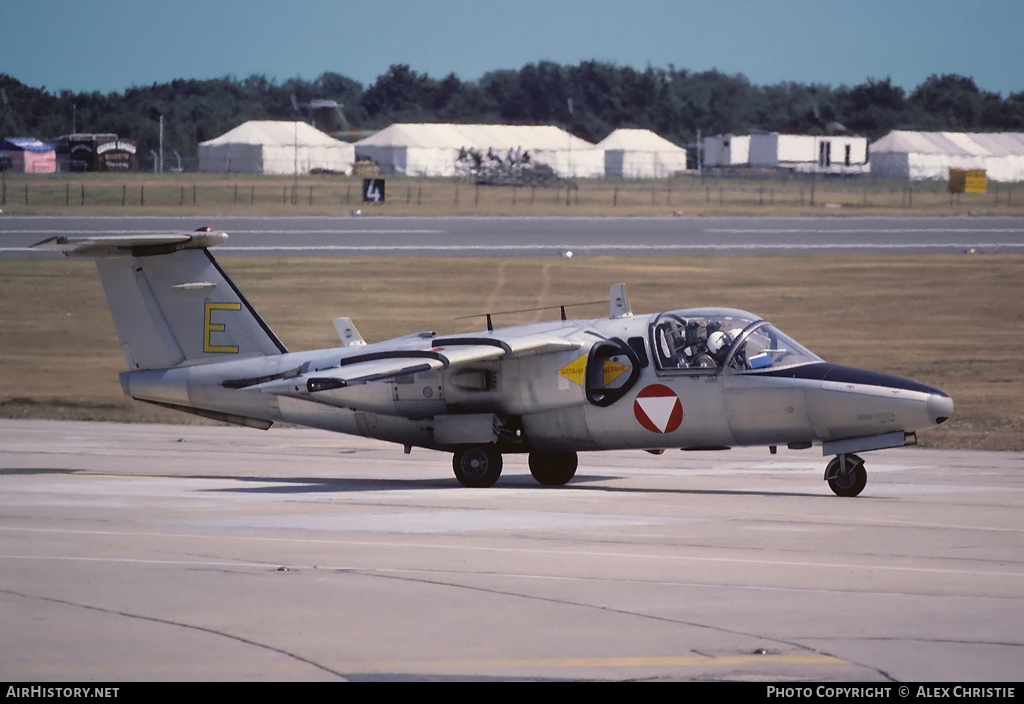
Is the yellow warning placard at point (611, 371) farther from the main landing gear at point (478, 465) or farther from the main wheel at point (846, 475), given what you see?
the main wheel at point (846, 475)

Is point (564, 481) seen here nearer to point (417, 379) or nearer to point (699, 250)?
point (417, 379)

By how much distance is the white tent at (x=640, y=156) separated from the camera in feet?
472

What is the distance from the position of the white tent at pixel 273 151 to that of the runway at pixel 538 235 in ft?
198

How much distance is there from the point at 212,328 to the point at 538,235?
138 feet

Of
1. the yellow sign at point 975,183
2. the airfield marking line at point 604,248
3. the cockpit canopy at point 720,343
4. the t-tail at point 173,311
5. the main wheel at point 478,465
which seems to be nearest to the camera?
the cockpit canopy at point 720,343

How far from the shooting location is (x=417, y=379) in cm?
2142

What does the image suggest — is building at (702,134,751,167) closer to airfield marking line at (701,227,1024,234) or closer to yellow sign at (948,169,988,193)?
yellow sign at (948,169,988,193)

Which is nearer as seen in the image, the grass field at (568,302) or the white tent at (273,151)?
the grass field at (568,302)

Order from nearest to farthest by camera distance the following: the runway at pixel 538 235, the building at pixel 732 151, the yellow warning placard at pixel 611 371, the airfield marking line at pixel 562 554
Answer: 1. the airfield marking line at pixel 562 554
2. the yellow warning placard at pixel 611 371
3. the runway at pixel 538 235
4. the building at pixel 732 151

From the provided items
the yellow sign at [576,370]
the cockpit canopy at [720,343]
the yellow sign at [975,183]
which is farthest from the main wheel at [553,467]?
the yellow sign at [975,183]

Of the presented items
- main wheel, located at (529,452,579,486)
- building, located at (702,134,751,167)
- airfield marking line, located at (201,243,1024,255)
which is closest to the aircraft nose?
main wheel, located at (529,452,579,486)
